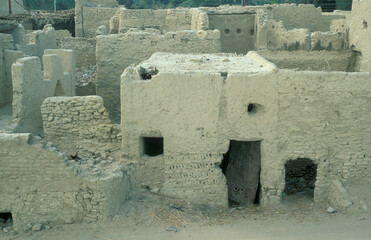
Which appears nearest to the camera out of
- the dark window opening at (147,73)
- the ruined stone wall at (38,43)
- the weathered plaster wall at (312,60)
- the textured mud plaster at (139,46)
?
the dark window opening at (147,73)

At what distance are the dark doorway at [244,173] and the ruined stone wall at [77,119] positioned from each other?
8.21 ft

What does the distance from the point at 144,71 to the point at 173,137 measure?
56.9 inches

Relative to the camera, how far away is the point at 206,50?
13.8 metres

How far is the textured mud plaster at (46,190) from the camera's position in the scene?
28.6 ft

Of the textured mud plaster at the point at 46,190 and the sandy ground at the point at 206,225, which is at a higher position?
the textured mud plaster at the point at 46,190

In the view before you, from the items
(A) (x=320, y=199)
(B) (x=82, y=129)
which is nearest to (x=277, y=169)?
(A) (x=320, y=199)

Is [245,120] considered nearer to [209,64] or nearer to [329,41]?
[209,64]

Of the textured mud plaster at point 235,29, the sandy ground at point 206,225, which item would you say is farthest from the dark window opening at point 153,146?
the textured mud plaster at point 235,29

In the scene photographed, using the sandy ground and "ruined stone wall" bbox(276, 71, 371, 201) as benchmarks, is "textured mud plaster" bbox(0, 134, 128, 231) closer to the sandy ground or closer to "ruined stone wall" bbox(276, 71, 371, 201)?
the sandy ground

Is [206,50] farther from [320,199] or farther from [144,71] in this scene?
[320,199]

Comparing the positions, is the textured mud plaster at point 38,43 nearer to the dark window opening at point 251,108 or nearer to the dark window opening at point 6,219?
the dark window opening at point 6,219

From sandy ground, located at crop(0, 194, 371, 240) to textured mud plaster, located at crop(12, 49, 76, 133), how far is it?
117 inches

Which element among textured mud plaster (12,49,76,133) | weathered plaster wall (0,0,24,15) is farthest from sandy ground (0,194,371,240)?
weathered plaster wall (0,0,24,15)

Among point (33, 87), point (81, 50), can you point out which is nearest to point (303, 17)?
point (81, 50)
